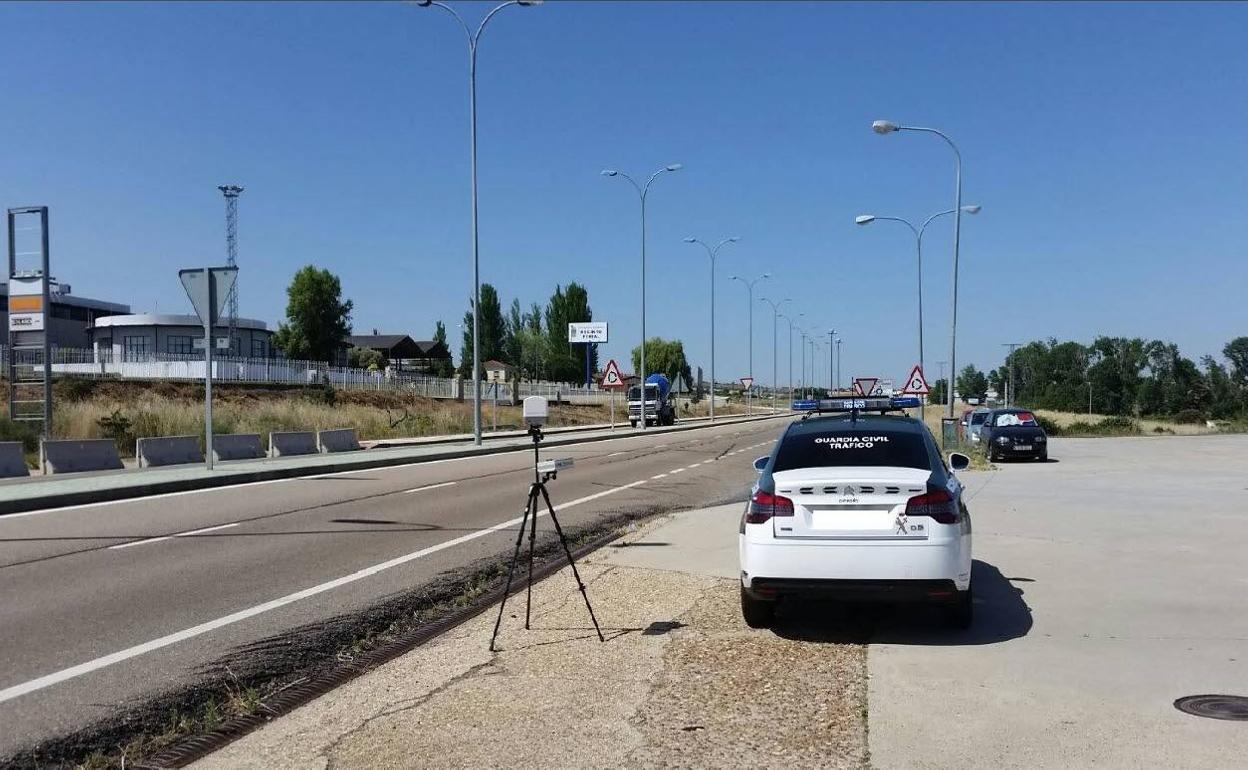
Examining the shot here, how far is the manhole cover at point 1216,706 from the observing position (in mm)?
5184

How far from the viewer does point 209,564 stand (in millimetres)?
9805

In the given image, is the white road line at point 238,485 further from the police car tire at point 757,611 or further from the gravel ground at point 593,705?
the police car tire at point 757,611

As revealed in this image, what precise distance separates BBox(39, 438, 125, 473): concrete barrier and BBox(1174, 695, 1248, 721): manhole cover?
1966 centimetres

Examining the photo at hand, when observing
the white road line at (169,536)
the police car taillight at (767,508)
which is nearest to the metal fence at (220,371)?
the white road line at (169,536)

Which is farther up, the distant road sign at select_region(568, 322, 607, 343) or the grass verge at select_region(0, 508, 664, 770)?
the distant road sign at select_region(568, 322, 607, 343)

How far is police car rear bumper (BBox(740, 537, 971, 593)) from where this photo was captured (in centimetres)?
656

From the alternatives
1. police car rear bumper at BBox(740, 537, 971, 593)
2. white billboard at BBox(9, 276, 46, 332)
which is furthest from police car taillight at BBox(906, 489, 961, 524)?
white billboard at BBox(9, 276, 46, 332)

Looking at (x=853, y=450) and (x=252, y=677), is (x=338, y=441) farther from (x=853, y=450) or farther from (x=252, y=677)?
(x=853, y=450)

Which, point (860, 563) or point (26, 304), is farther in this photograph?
point (26, 304)

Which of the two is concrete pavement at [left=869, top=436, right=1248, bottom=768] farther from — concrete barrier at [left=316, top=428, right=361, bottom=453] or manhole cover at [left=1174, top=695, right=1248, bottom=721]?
concrete barrier at [left=316, top=428, right=361, bottom=453]

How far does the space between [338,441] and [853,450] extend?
75.0 feet

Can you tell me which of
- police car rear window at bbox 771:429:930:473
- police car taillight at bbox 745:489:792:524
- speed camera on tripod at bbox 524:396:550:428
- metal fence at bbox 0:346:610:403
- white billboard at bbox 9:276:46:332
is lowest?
police car taillight at bbox 745:489:792:524

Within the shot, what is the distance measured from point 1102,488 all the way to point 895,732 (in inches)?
615

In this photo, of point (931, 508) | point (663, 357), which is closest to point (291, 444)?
point (931, 508)
